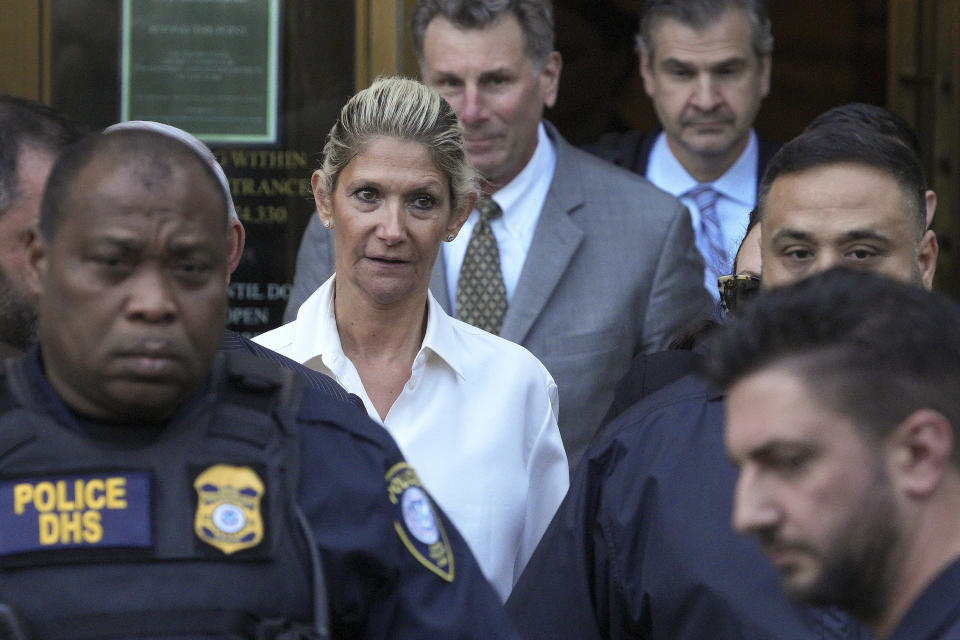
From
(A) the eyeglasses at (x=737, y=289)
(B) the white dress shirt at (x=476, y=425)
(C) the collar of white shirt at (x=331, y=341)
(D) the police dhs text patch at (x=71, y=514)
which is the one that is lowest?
(B) the white dress shirt at (x=476, y=425)

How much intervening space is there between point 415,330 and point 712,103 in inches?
70.1

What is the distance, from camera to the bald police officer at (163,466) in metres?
2.09

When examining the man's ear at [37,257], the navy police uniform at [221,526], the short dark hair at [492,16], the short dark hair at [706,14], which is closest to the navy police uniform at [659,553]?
the navy police uniform at [221,526]

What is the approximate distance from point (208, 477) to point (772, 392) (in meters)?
0.78

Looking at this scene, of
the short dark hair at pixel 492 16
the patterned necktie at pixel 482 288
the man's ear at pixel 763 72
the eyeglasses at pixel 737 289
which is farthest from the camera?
the man's ear at pixel 763 72

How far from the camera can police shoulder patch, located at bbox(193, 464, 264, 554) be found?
6.97 ft

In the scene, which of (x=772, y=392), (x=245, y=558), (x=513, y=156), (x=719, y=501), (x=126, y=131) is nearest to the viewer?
(x=772, y=392)

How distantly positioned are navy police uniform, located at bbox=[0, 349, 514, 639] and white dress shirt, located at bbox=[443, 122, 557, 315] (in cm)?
220

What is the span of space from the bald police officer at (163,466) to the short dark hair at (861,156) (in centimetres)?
131

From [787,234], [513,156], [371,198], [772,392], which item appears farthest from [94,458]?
[513,156]

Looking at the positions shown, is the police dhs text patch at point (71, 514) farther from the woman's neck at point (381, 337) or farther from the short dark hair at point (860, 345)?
the woman's neck at point (381, 337)

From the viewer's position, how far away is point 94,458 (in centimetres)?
215

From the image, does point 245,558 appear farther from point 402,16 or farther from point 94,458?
point 402,16

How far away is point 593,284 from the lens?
4.49 meters
